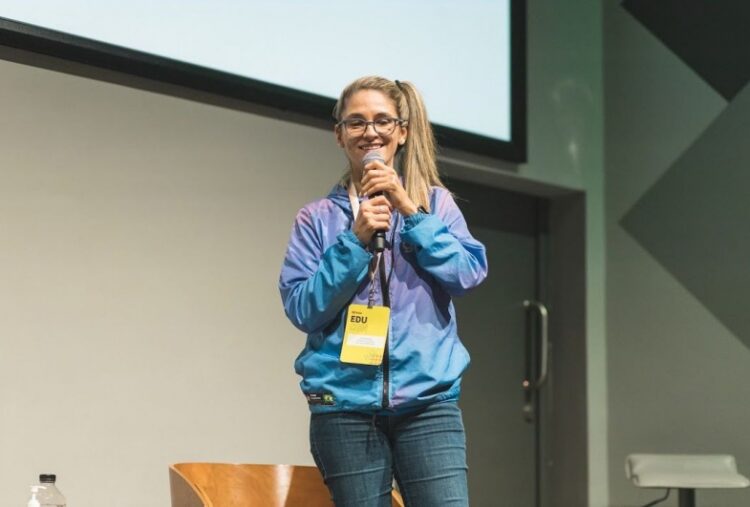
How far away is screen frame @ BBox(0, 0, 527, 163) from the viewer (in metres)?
3.07

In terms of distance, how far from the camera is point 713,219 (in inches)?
173

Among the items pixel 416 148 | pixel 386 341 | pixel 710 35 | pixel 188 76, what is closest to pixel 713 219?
pixel 710 35

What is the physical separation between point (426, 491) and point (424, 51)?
2686mm

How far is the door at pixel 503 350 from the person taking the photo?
4.57m

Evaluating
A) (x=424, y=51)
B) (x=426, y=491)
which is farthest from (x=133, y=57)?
(x=426, y=491)

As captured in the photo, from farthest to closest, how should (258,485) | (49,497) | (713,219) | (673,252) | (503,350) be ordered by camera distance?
(503,350) → (673,252) → (713,219) → (49,497) → (258,485)

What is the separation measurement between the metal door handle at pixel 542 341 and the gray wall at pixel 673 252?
30 centimetres

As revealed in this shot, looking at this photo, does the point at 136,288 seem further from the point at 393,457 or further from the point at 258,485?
the point at 393,457

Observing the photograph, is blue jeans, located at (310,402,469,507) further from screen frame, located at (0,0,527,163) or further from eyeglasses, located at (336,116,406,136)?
screen frame, located at (0,0,527,163)

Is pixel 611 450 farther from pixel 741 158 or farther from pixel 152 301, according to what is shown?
pixel 152 301

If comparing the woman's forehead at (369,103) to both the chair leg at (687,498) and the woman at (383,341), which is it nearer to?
the woman at (383,341)

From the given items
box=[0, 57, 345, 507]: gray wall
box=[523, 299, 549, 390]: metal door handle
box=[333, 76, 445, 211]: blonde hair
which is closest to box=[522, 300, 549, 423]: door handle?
box=[523, 299, 549, 390]: metal door handle

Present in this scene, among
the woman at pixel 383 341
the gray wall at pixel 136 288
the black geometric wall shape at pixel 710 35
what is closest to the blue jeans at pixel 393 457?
the woman at pixel 383 341

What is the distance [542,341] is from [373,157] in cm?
302
